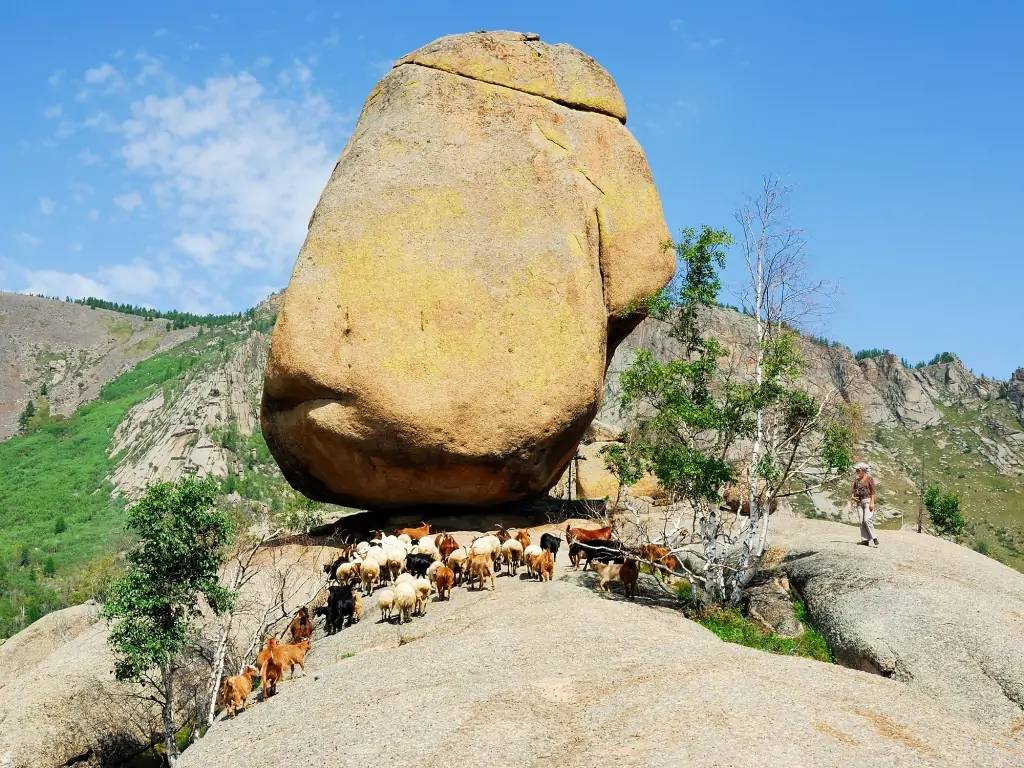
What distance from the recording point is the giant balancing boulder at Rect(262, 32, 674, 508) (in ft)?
79.1

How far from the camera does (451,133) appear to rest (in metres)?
27.0

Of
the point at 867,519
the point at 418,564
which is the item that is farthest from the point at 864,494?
the point at 418,564

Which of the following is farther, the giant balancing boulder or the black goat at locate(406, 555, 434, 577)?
the giant balancing boulder

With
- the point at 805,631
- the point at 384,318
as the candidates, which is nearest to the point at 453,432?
the point at 384,318

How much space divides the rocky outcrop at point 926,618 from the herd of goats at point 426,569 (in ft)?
12.6

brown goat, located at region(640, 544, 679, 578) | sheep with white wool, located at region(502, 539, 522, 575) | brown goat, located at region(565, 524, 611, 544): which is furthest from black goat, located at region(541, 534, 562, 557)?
brown goat, located at region(640, 544, 679, 578)

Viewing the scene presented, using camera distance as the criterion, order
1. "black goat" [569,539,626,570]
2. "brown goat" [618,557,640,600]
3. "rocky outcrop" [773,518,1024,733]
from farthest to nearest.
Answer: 1. "black goat" [569,539,626,570]
2. "brown goat" [618,557,640,600]
3. "rocky outcrop" [773,518,1024,733]

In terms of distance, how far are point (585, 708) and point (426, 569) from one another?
8.97 metres

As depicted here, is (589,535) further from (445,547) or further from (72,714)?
(72,714)

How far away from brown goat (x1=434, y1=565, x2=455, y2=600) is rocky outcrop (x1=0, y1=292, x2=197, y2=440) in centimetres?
14824

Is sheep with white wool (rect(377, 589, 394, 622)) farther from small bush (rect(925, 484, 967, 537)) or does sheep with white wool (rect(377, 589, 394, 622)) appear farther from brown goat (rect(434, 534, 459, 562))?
small bush (rect(925, 484, 967, 537))

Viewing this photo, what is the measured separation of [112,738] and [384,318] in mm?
13107

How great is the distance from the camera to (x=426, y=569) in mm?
20266

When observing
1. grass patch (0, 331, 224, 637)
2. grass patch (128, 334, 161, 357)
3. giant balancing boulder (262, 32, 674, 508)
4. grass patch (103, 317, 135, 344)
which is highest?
grass patch (103, 317, 135, 344)
